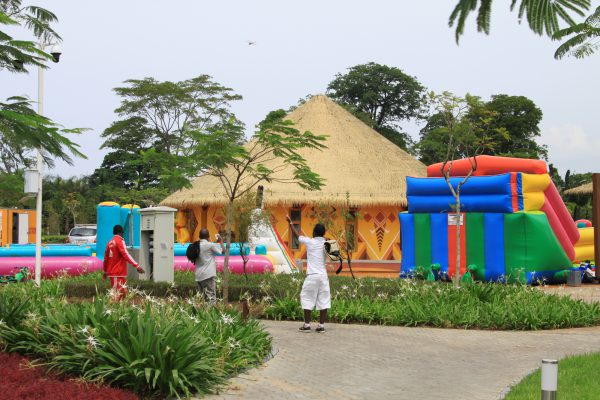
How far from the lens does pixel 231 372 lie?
8.89 meters

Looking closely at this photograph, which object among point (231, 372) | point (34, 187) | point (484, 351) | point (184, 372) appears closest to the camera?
point (184, 372)

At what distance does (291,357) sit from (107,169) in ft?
198

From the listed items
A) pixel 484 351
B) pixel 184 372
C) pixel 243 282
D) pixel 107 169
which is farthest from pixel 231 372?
pixel 107 169

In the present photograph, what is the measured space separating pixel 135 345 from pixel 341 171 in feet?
90.7

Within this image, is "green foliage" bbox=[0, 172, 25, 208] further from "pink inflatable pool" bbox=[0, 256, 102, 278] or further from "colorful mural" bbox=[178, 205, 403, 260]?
"colorful mural" bbox=[178, 205, 403, 260]

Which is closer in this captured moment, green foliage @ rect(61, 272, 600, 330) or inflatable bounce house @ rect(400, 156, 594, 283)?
green foliage @ rect(61, 272, 600, 330)

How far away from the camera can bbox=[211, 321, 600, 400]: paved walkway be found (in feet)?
27.2

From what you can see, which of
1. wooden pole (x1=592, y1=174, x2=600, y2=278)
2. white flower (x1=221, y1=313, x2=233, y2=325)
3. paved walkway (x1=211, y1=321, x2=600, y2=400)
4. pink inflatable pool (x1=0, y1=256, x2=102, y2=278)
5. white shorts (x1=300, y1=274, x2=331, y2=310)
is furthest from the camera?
wooden pole (x1=592, y1=174, x2=600, y2=278)

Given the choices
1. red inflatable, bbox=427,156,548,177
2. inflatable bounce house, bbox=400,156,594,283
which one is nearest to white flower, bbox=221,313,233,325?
inflatable bounce house, bbox=400,156,594,283

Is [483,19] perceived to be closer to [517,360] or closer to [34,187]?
[517,360]

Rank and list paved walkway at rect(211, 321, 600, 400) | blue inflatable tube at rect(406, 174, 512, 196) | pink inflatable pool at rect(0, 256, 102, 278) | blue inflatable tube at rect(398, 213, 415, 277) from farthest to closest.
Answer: blue inflatable tube at rect(398, 213, 415, 277) < blue inflatable tube at rect(406, 174, 512, 196) < pink inflatable pool at rect(0, 256, 102, 278) < paved walkway at rect(211, 321, 600, 400)

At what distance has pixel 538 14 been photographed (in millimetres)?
4832

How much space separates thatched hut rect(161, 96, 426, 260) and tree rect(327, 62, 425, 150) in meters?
23.2

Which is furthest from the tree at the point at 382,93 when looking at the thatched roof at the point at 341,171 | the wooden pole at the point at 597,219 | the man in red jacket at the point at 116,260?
the man in red jacket at the point at 116,260
